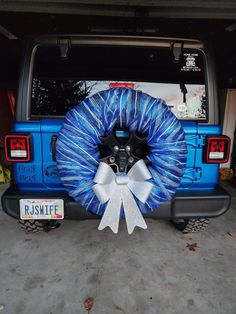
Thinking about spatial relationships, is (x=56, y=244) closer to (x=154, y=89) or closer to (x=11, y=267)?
(x=11, y=267)

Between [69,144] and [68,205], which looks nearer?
[69,144]

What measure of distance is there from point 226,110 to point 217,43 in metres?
1.45

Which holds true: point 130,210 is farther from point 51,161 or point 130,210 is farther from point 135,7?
point 135,7

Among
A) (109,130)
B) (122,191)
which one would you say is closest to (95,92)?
(109,130)

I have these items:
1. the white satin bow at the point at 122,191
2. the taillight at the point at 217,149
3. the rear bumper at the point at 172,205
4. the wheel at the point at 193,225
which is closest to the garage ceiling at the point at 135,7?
the taillight at the point at 217,149

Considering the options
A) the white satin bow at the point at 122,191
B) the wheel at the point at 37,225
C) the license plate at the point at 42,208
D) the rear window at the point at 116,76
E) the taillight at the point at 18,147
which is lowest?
the wheel at the point at 37,225

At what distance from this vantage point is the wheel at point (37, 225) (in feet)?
9.16

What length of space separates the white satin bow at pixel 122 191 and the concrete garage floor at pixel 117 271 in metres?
0.62

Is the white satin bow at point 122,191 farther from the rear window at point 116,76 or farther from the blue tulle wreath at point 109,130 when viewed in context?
the rear window at point 116,76

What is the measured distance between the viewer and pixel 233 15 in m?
3.20

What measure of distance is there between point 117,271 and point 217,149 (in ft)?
4.53

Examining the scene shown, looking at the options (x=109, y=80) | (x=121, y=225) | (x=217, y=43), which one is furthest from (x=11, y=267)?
(x=217, y=43)

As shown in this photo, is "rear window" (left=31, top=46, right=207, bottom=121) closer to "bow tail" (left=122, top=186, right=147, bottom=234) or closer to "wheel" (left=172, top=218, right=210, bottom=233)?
"bow tail" (left=122, top=186, right=147, bottom=234)

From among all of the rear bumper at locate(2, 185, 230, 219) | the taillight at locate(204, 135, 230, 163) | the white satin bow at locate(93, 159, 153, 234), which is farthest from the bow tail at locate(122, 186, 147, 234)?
the taillight at locate(204, 135, 230, 163)
